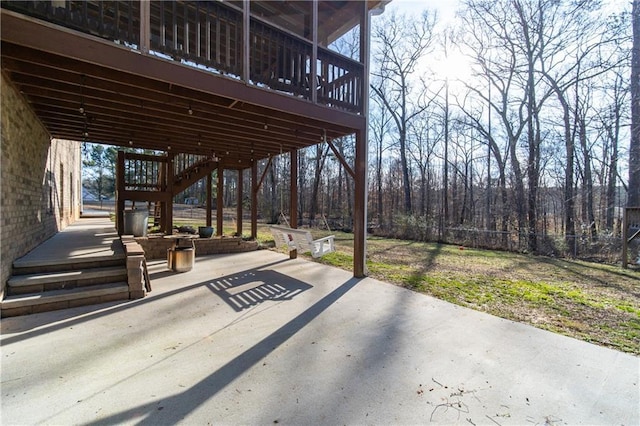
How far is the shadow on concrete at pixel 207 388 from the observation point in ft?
6.33

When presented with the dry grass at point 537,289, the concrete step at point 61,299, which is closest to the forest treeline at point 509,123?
the dry grass at point 537,289

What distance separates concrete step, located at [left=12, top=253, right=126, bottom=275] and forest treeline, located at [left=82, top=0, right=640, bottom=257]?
3.40 metres

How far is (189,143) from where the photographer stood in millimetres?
7598

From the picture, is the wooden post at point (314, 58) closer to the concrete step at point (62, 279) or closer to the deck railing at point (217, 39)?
the deck railing at point (217, 39)

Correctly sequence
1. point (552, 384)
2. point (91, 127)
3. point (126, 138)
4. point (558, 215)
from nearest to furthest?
1. point (552, 384)
2. point (91, 127)
3. point (126, 138)
4. point (558, 215)

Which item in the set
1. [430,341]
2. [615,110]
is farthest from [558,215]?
[430,341]

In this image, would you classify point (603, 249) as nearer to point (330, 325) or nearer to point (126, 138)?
point (330, 325)

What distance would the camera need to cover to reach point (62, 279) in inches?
164

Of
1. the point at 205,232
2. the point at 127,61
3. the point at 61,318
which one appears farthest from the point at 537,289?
the point at 205,232

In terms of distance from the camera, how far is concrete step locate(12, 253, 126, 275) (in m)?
4.21

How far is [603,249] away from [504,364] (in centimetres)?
981

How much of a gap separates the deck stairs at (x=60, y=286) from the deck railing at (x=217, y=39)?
3.17 meters

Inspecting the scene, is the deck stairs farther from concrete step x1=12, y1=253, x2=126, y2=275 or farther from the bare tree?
the bare tree

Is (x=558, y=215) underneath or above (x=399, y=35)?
underneath
